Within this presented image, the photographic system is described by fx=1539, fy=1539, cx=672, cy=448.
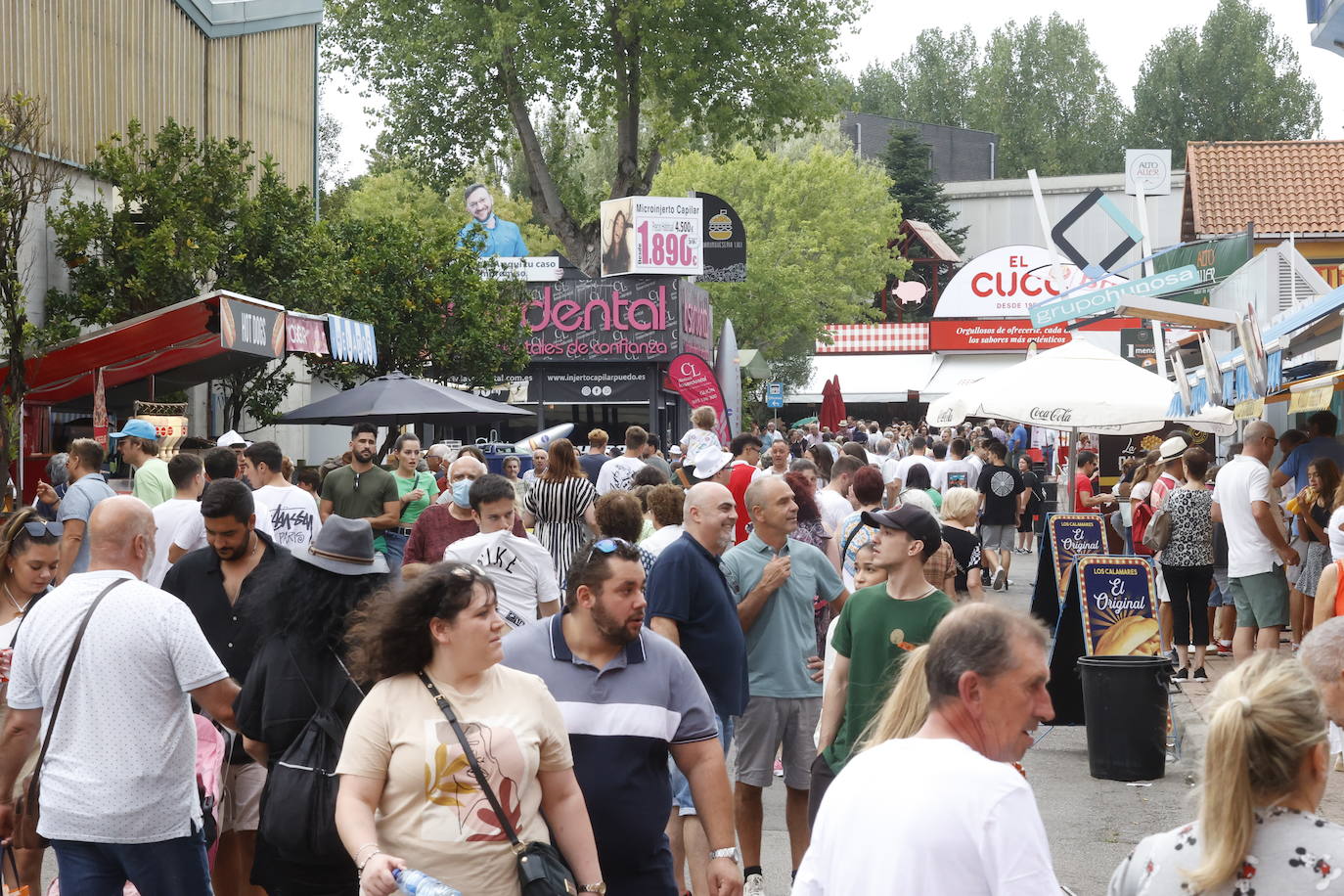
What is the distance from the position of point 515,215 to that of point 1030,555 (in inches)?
1340

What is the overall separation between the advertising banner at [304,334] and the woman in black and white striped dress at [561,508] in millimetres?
5952

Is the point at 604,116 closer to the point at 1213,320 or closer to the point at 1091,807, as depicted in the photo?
the point at 1213,320

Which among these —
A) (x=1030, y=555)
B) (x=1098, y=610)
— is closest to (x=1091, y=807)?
(x=1098, y=610)

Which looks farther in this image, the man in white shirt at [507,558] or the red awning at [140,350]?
the red awning at [140,350]

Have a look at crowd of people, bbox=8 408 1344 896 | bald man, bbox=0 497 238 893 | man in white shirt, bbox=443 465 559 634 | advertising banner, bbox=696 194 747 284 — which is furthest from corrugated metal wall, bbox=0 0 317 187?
advertising banner, bbox=696 194 747 284

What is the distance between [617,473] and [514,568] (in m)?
5.83

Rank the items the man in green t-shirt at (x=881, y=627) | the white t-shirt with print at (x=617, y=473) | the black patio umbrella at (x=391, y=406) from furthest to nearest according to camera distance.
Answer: the black patio umbrella at (x=391, y=406)
the white t-shirt with print at (x=617, y=473)
the man in green t-shirt at (x=881, y=627)

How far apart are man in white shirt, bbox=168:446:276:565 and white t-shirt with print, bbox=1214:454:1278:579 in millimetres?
6651

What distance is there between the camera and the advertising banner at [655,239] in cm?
3256

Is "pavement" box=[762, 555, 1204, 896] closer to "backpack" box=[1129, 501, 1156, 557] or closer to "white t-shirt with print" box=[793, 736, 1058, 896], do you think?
"backpack" box=[1129, 501, 1156, 557]

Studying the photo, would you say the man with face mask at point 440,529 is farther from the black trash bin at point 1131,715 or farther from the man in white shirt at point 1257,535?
the man in white shirt at point 1257,535

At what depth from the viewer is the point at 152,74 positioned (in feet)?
63.2

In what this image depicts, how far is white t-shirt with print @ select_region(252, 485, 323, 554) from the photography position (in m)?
9.32

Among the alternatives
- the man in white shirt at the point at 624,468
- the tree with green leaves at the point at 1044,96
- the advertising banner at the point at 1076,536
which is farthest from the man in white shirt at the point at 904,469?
the tree with green leaves at the point at 1044,96
